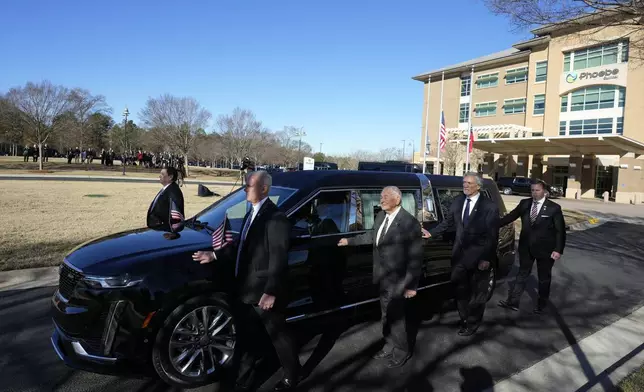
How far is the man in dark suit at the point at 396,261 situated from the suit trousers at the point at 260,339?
1.06m

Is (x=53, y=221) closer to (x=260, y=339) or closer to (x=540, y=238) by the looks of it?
(x=260, y=339)

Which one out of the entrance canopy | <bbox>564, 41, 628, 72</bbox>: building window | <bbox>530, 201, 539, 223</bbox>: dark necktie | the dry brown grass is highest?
<bbox>564, 41, 628, 72</bbox>: building window

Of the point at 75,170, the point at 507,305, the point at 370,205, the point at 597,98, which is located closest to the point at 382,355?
the point at 370,205

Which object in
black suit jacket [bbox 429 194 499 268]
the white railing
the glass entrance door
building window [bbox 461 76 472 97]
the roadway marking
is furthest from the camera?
building window [bbox 461 76 472 97]

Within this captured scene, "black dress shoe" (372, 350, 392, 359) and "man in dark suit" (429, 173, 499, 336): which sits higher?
"man in dark suit" (429, 173, 499, 336)

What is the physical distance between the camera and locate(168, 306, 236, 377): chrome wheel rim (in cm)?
328

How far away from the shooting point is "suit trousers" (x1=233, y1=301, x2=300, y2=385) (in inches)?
126

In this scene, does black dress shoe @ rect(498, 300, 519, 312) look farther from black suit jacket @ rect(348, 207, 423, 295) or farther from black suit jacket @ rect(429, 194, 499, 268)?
black suit jacket @ rect(348, 207, 423, 295)

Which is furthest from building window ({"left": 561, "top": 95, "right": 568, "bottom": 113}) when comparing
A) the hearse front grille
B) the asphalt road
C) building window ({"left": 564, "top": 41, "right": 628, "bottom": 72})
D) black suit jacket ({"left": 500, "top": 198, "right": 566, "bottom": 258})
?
the hearse front grille

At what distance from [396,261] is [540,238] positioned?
2821mm

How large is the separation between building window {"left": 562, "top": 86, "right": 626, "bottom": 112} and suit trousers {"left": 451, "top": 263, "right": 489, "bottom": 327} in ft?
156

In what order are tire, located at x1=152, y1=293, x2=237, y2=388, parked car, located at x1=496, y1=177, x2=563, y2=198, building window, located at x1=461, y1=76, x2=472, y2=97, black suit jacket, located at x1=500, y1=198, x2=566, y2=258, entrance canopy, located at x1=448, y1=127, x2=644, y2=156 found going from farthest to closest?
building window, located at x1=461, y1=76, x2=472, y2=97 < parked car, located at x1=496, y1=177, x2=563, y2=198 < entrance canopy, located at x1=448, y1=127, x2=644, y2=156 < black suit jacket, located at x1=500, y1=198, x2=566, y2=258 < tire, located at x1=152, y1=293, x2=237, y2=388

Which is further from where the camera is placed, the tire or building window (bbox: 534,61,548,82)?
building window (bbox: 534,61,548,82)

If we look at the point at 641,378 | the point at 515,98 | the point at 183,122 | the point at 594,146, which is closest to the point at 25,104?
the point at 183,122
